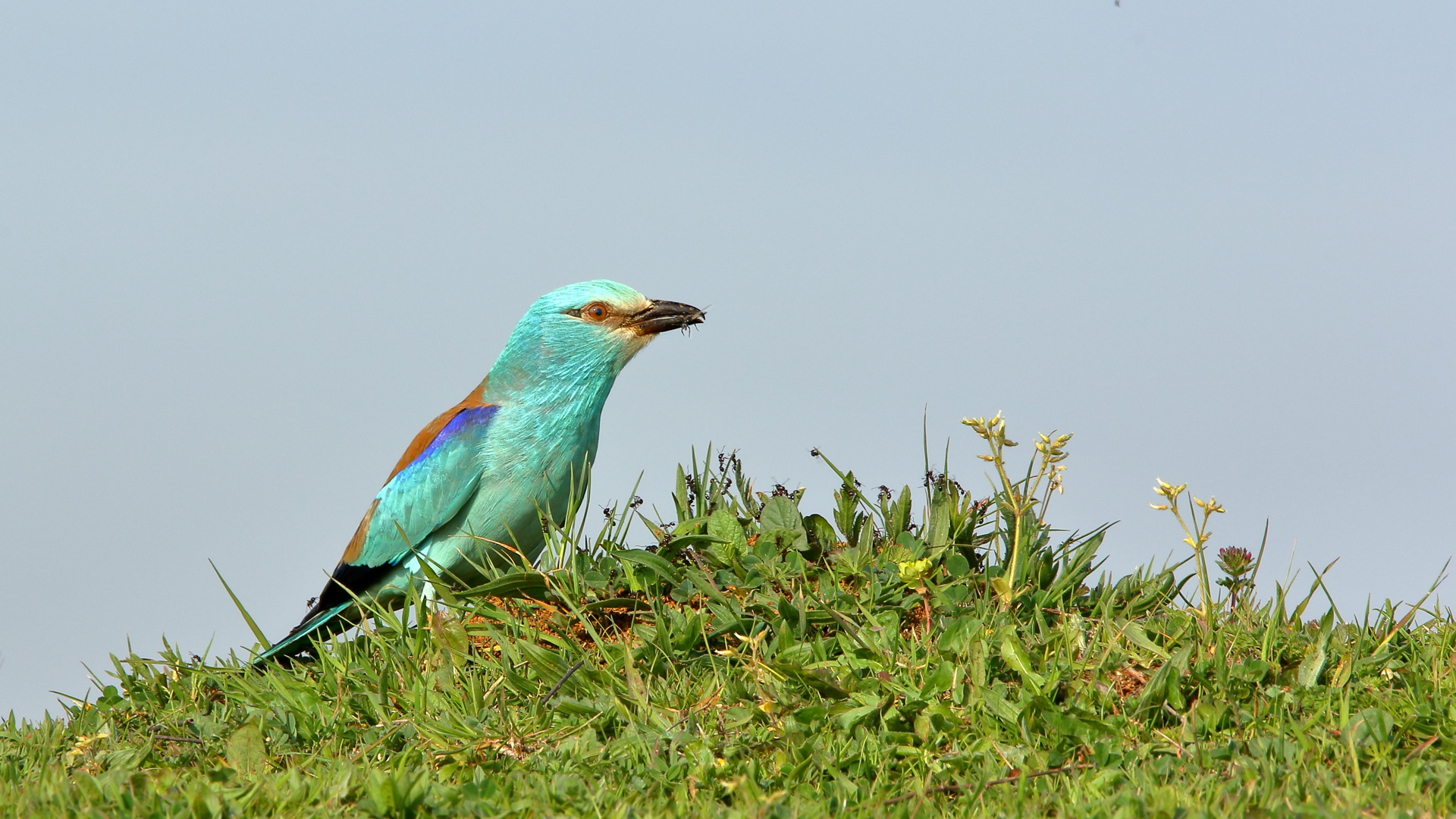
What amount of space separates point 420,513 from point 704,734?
261cm

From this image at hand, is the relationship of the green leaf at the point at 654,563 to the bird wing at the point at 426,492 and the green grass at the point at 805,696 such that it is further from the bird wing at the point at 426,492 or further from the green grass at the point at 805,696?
the bird wing at the point at 426,492

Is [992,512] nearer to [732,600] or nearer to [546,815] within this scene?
[732,600]

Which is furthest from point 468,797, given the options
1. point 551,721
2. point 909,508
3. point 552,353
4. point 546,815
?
point 552,353

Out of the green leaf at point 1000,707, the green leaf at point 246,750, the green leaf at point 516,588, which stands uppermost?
the green leaf at point 1000,707

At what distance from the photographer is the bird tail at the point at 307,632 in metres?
5.38

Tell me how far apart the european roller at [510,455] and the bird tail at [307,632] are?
0.04ft

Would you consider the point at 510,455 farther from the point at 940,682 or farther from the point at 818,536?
the point at 940,682

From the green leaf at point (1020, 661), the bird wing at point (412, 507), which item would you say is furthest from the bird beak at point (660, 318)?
the green leaf at point (1020, 661)

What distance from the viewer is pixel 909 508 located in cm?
471

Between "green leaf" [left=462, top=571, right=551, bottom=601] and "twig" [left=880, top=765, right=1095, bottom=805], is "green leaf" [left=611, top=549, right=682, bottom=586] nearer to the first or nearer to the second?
"green leaf" [left=462, top=571, right=551, bottom=601]

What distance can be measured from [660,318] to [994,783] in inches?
133

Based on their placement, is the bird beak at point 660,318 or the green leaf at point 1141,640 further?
the bird beak at point 660,318

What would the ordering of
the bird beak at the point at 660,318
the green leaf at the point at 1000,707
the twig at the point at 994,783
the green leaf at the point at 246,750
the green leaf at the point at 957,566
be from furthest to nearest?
the bird beak at the point at 660,318, the green leaf at the point at 957,566, the green leaf at the point at 246,750, the green leaf at the point at 1000,707, the twig at the point at 994,783

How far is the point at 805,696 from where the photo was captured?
3926mm
